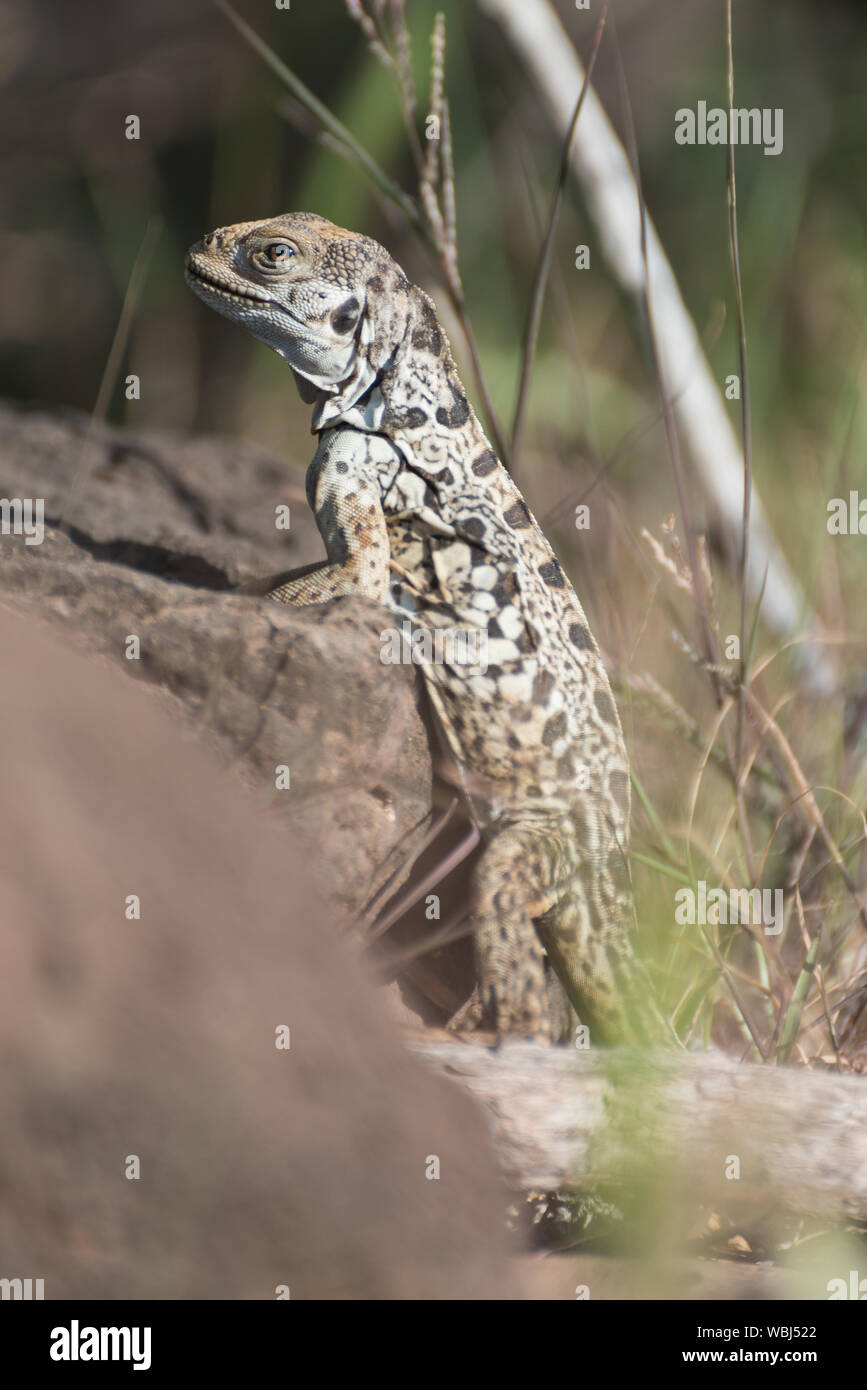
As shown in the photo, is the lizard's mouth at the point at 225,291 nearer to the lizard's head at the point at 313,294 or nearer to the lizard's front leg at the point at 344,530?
the lizard's head at the point at 313,294

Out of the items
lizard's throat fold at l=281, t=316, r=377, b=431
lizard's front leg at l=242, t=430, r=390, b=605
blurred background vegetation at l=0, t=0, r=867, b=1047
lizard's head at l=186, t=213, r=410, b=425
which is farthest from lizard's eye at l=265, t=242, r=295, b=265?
blurred background vegetation at l=0, t=0, r=867, b=1047

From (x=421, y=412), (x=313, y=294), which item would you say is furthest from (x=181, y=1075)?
(x=313, y=294)

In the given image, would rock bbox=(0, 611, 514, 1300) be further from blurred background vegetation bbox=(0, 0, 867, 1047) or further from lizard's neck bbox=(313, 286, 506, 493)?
blurred background vegetation bbox=(0, 0, 867, 1047)

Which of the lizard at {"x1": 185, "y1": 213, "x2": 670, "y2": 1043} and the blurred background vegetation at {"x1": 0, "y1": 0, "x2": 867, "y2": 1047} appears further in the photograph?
the blurred background vegetation at {"x1": 0, "y1": 0, "x2": 867, "y2": 1047}

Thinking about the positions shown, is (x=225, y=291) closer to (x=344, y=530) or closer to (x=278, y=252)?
(x=278, y=252)

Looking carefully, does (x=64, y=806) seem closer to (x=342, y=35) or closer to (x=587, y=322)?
(x=587, y=322)

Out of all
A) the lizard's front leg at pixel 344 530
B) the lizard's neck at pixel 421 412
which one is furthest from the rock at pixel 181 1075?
the lizard's neck at pixel 421 412
